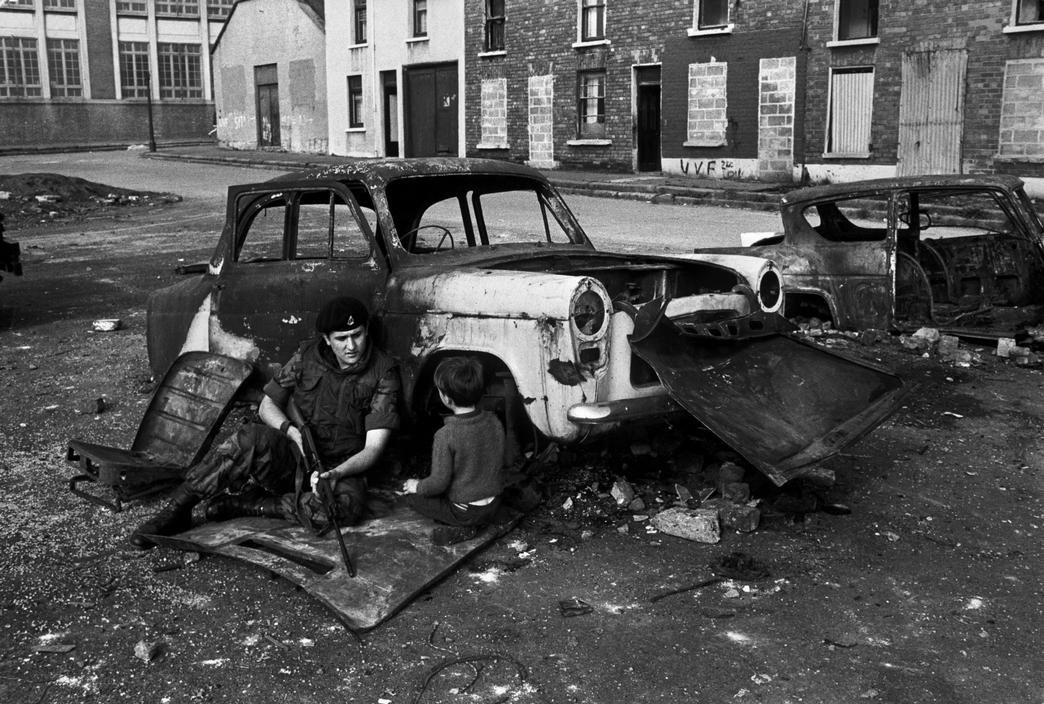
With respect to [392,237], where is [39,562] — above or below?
below

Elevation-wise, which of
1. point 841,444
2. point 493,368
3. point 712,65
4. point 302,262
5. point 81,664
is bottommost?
point 81,664

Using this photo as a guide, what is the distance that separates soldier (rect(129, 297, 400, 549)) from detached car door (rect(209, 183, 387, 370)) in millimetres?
533

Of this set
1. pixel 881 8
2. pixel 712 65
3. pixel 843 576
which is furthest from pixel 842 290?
pixel 712 65

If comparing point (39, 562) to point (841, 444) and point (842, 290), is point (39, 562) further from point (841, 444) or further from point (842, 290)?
point (842, 290)

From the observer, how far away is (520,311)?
183 inches

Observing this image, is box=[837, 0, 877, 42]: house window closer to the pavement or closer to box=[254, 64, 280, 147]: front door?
the pavement

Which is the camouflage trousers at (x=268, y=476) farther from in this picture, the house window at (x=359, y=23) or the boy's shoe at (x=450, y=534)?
the house window at (x=359, y=23)

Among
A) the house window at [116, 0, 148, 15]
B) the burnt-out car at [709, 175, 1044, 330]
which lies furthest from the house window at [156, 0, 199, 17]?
the burnt-out car at [709, 175, 1044, 330]

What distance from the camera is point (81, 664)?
12.0 feet

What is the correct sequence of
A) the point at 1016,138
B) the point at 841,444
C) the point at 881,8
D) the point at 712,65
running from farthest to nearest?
the point at 712,65 → the point at 881,8 → the point at 1016,138 → the point at 841,444

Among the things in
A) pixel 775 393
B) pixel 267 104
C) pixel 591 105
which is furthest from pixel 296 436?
pixel 267 104

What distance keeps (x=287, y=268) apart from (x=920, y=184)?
5.11 meters

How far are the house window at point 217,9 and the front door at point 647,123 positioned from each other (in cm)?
3520

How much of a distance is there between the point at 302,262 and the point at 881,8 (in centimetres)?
1771
